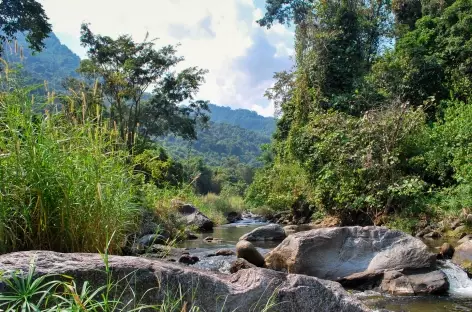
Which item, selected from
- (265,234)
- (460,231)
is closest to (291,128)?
(265,234)

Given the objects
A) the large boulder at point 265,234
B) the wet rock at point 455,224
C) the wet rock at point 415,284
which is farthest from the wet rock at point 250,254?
the wet rock at point 455,224

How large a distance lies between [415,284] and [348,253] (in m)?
1.16

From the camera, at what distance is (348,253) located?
6.68 m

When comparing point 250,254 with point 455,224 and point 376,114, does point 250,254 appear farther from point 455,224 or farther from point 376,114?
point 376,114

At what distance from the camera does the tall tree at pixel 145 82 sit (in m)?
21.8

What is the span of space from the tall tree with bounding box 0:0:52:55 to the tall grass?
12.2m

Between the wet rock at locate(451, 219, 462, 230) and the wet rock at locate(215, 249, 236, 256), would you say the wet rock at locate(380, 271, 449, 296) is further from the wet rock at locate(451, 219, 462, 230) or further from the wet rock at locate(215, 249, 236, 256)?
the wet rock at locate(451, 219, 462, 230)

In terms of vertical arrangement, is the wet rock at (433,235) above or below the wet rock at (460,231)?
below

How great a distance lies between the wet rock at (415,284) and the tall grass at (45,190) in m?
4.15

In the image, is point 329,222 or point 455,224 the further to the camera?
point 329,222

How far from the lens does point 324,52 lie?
64.4 feet

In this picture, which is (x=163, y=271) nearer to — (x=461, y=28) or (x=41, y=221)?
(x=41, y=221)

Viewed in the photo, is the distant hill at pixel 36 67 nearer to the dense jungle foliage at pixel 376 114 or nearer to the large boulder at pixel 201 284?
the large boulder at pixel 201 284

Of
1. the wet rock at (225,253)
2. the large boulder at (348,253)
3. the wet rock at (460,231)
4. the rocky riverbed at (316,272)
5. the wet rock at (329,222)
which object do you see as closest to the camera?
the rocky riverbed at (316,272)
